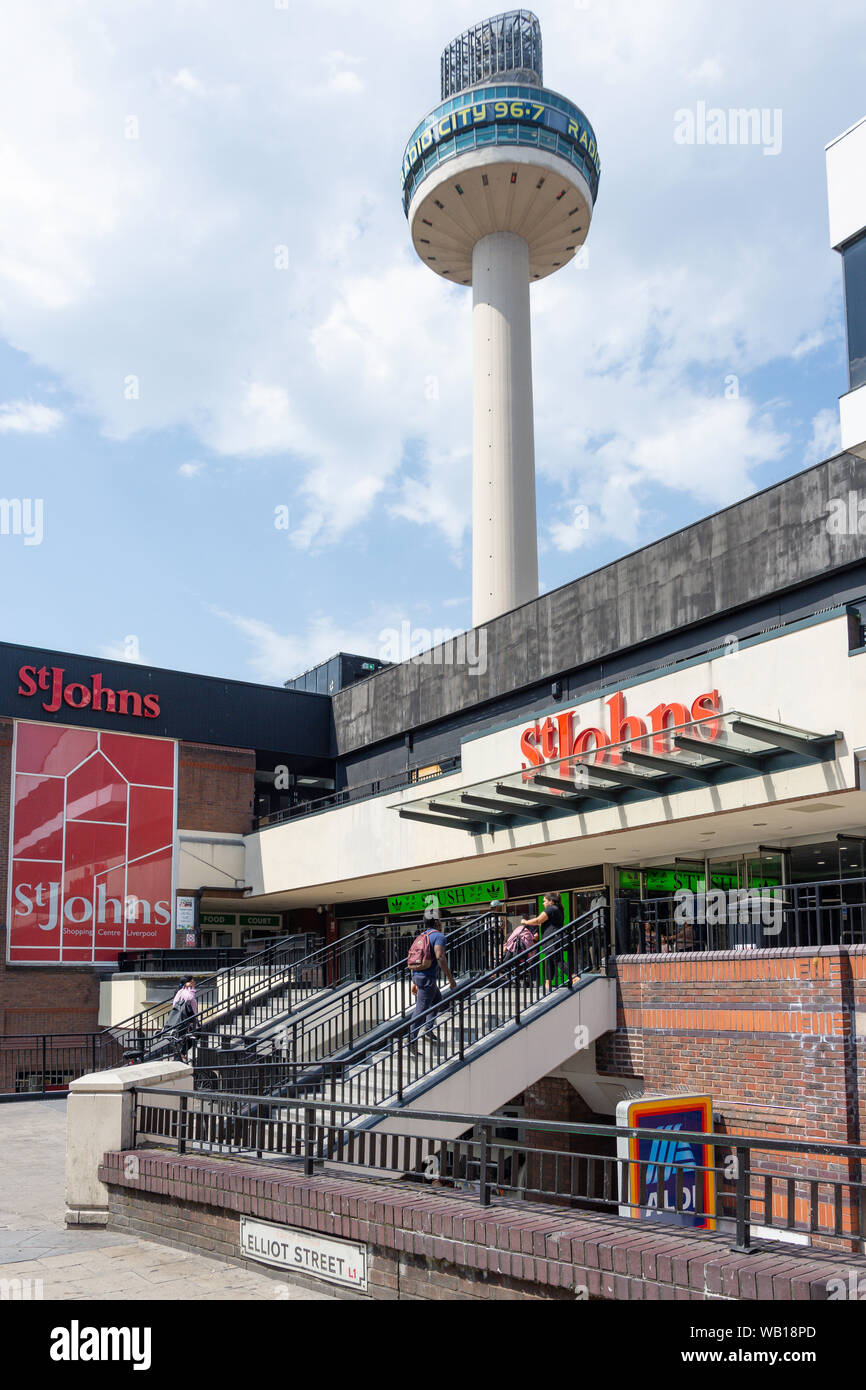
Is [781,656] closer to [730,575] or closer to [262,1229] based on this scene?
[730,575]

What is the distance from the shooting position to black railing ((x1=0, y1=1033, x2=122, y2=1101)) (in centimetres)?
2873

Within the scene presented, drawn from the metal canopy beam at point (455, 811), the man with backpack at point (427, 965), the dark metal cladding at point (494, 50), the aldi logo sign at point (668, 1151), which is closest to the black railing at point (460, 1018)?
the man with backpack at point (427, 965)

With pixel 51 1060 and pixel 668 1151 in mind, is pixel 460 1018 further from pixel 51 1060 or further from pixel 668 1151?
pixel 51 1060

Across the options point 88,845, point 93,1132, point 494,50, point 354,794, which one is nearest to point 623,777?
point 93,1132

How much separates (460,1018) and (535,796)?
303 inches

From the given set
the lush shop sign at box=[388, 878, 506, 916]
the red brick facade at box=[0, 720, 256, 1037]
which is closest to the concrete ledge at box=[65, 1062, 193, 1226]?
the lush shop sign at box=[388, 878, 506, 916]

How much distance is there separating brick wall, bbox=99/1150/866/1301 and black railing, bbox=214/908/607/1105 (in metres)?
2.80

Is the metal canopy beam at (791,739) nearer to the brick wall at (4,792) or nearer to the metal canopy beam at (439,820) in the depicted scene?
the metal canopy beam at (439,820)

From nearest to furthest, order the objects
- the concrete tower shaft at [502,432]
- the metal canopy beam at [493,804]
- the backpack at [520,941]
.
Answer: the backpack at [520,941]
the metal canopy beam at [493,804]
the concrete tower shaft at [502,432]

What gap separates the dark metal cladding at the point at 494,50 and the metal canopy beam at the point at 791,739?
40.0 metres

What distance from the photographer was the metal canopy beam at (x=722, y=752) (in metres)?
16.8

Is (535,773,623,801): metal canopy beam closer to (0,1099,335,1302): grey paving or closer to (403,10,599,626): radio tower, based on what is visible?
(0,1099,335,1302): grey paving

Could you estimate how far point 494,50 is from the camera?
157ft
